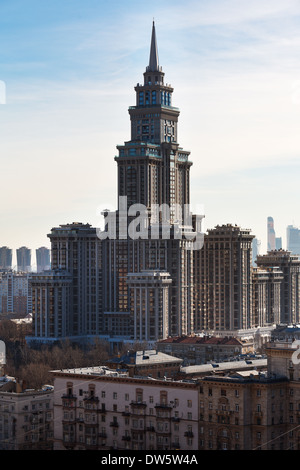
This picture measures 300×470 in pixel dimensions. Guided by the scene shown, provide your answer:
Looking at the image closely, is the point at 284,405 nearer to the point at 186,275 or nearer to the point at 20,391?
the point at 20,391

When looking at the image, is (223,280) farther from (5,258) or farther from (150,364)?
(5,258)

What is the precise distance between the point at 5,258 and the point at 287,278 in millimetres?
33675

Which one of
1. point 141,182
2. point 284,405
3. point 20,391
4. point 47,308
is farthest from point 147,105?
point 284,405

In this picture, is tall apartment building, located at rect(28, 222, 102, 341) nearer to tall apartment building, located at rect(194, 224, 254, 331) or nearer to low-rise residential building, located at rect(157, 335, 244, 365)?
tall apartment building, located at rect(194, 224, 254, 331)

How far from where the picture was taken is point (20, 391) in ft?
127

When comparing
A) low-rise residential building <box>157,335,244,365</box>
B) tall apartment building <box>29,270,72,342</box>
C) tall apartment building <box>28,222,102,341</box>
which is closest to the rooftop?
low-rise residential building <box>157,335,244,365</box>

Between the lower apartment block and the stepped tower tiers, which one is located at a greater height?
the stepped tower tiers

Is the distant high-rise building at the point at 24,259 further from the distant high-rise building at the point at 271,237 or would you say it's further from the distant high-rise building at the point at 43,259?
the distant high-rise building at the point at 271,237

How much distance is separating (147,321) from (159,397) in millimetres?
33316

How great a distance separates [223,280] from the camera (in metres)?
74.2

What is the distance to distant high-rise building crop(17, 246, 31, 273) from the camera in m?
109

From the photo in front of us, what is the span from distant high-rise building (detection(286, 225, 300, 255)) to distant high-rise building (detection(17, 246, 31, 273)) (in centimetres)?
2605

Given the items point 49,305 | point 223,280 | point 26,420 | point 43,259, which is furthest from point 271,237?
point 26,420


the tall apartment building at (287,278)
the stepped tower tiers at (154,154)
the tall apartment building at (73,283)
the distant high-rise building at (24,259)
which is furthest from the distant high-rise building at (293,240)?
the distant high-rise building at (24,259)
